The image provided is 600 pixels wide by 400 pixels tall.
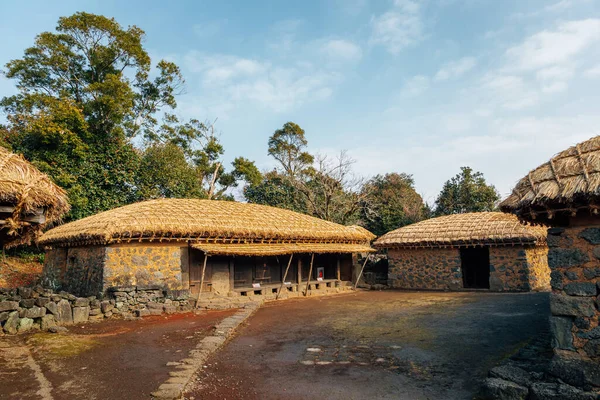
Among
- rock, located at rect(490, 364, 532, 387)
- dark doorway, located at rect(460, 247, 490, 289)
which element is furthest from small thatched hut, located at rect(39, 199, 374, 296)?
rock, located at rect(490, 364, 532, 387)

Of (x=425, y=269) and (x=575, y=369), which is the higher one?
(x=425, y=269)

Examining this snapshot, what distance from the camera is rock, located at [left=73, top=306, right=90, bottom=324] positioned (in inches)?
413

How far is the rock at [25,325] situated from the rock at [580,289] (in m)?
10.7

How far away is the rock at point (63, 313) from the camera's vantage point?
397 inches

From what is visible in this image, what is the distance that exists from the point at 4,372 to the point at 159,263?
6859 mm

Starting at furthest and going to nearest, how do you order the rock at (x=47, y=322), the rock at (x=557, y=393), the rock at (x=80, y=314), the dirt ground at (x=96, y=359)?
the rock at (x=80, y=314)
the rock at (x=47, y=322)
the dirt ground at (x=96, y=359)
the rock at (x=557, y=393)

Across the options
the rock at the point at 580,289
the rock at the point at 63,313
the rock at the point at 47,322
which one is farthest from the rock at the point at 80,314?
the rock at the point at 580,289

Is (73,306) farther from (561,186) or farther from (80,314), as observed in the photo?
(561,186)

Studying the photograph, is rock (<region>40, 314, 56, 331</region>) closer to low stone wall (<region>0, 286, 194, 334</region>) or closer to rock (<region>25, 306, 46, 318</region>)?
low stone wall (<region>0, 286, 194, 334</region>)

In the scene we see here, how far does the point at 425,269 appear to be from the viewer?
1833cm

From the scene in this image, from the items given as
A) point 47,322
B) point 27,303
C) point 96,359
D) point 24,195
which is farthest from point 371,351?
point 27,303

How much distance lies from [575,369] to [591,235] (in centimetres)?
159

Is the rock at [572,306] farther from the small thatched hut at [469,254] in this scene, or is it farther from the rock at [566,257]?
the small thatched hut at [469,254]

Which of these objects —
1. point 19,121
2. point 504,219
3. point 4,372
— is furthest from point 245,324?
point 19,121
